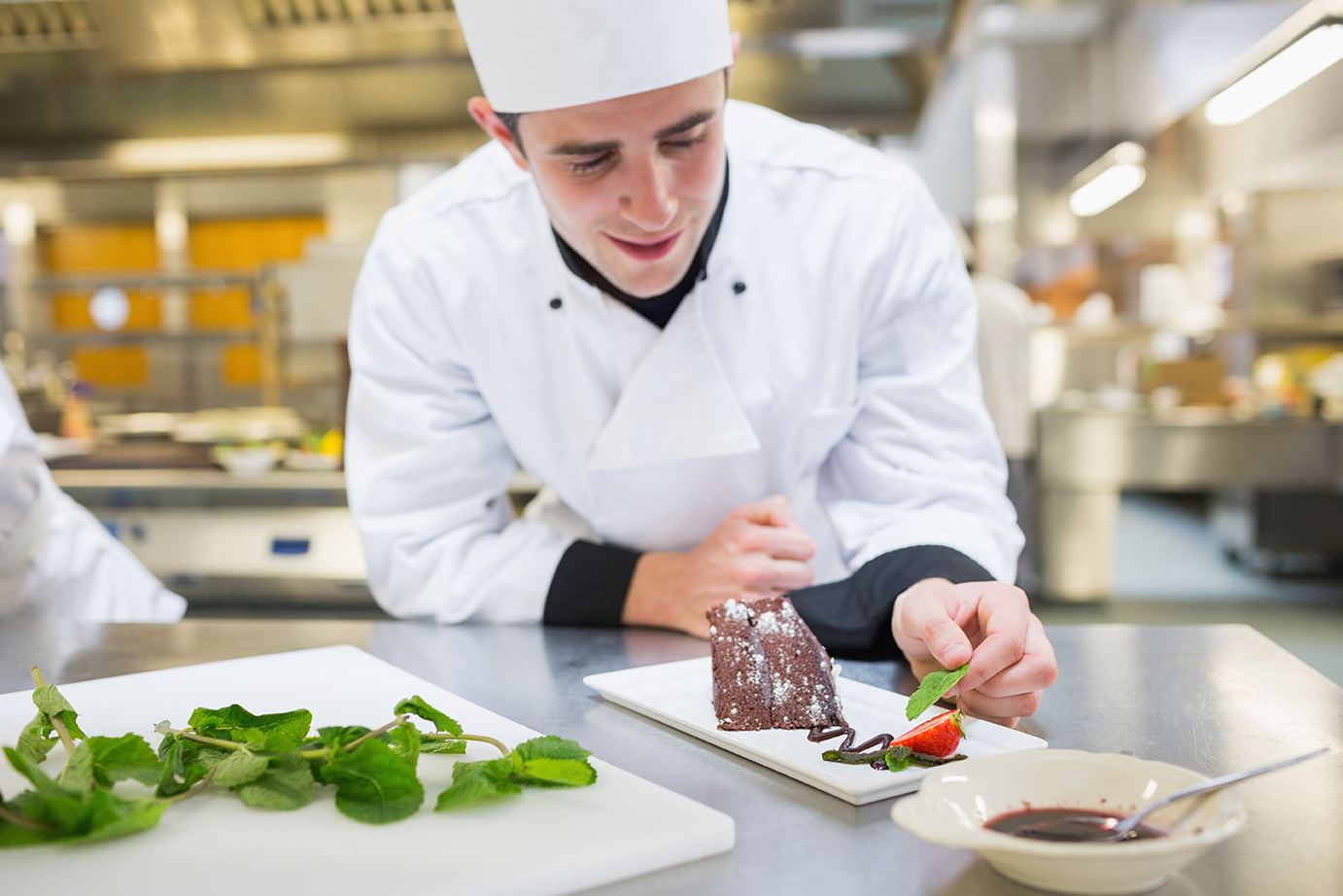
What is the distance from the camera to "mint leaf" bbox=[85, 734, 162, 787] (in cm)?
72

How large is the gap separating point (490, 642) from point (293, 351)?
2.75m

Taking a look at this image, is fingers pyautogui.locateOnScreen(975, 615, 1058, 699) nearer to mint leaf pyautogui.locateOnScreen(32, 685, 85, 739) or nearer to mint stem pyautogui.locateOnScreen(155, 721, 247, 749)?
mint stem pyautogui.locateOnScreen(155, 721, 247, 749)

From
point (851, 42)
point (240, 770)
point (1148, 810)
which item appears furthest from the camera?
point (851, 42)

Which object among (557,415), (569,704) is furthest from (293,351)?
(569,704)

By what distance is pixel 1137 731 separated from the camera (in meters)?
0.92

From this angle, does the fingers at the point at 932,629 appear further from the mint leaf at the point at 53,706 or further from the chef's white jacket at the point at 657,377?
the mint leaf at the point at 53,706

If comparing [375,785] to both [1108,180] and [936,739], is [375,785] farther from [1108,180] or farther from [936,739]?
[1108,180]

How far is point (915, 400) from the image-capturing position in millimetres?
1415

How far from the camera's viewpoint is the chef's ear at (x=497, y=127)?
1.32m

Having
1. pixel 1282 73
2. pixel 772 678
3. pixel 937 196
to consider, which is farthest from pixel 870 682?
pixel 937 196

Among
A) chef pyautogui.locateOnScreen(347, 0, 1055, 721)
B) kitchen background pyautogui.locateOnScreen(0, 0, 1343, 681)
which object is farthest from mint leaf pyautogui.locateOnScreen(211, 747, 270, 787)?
kitchen background pyautogui.locateOnScreen(0, 0, 1343, 681)

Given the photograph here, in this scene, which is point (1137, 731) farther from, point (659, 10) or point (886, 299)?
point (659, 10)

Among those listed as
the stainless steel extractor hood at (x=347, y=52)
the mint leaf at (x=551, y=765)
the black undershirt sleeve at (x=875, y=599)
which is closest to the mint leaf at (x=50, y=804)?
the mint leaf at (x=551, y=765)

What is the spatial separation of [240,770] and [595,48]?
788 mm
